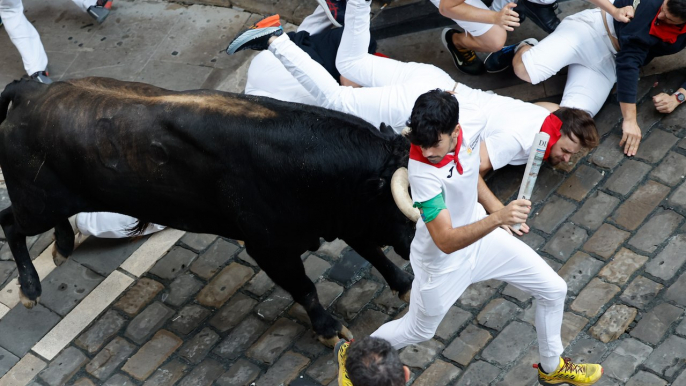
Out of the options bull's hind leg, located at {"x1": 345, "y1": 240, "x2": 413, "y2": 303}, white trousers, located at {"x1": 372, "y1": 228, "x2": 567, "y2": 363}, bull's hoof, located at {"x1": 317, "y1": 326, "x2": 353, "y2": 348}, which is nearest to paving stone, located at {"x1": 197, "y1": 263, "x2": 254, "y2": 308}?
bull's hoof, located at {"x1": 317, "y1": 326, "x2": 353, "y2": 348}

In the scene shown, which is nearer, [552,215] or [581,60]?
[552,215]

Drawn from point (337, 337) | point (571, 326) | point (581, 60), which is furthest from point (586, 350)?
point (581, 60)

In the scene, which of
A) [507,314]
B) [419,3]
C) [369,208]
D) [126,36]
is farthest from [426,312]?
[126,36]

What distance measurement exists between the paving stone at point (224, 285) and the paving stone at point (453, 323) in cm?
143

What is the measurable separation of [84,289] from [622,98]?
159 inches

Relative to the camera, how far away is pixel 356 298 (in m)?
5.43

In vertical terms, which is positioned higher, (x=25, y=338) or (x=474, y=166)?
(x=474, y=166)

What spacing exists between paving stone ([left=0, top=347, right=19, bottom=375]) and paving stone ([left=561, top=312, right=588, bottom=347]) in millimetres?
3531

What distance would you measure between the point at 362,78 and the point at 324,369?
2220 mm

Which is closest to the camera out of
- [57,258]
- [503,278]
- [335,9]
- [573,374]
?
[503,278]

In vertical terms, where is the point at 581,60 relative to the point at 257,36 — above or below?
below

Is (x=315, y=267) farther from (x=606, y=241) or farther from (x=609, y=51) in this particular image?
(x=609, y=51)

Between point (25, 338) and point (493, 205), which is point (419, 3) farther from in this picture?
point (25, 338)

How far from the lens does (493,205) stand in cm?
531
